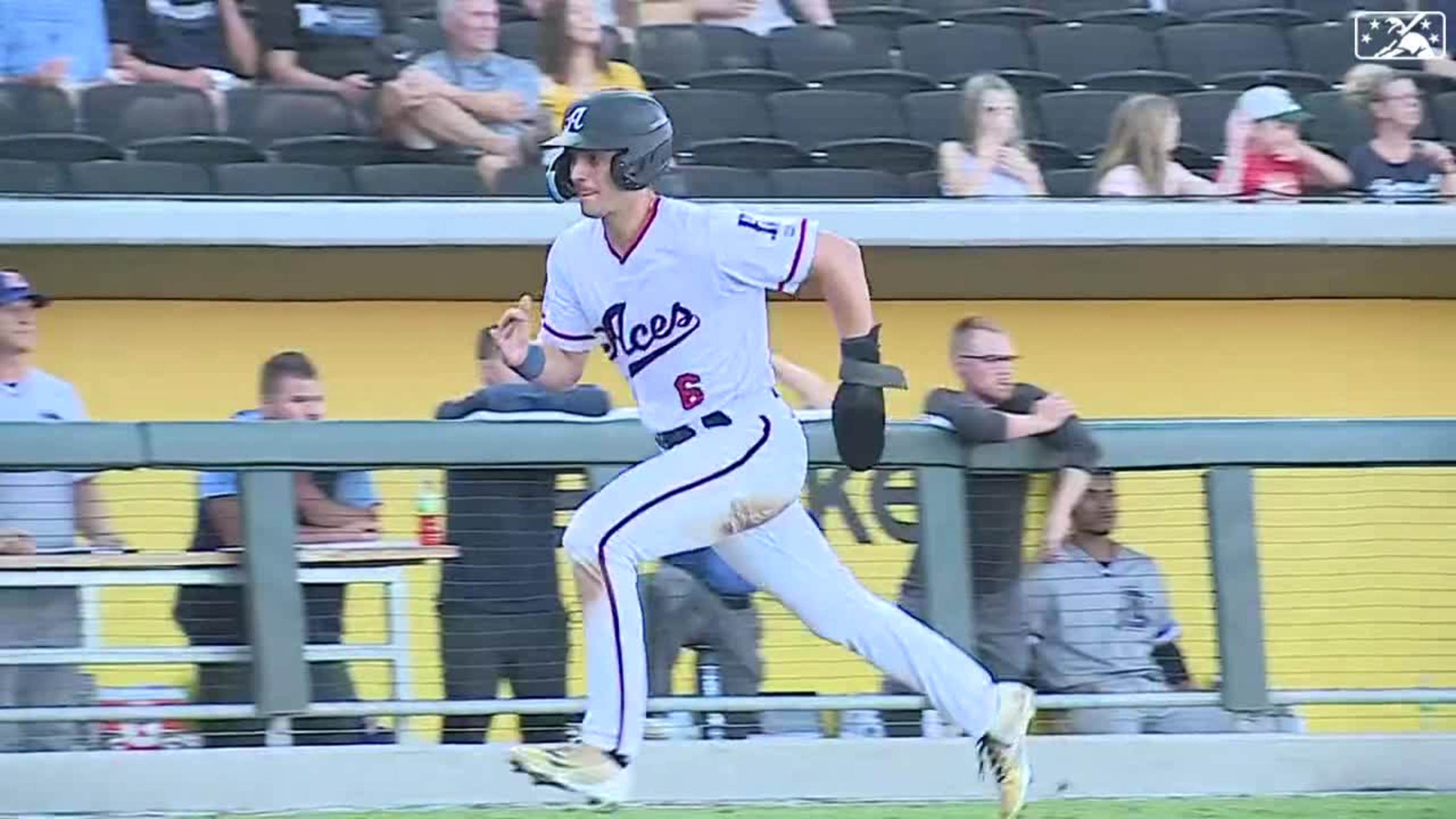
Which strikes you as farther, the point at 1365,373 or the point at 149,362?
the point at 1365,373

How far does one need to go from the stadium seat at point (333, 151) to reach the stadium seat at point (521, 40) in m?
0.59

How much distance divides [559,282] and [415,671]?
1.37 meters

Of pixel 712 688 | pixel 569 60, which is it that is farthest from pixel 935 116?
pixel 712 688

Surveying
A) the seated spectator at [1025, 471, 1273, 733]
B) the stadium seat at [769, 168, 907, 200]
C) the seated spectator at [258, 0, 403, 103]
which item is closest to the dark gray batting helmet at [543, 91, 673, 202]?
the seated spectator at [1025, 471, 1273, 733]

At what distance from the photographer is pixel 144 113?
8305mm

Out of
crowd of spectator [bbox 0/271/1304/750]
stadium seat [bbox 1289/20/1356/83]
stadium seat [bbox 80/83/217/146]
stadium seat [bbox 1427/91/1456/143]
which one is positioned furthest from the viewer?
stadium seat [bbox 1289/20/1356/83]

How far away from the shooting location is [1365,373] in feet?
30.1

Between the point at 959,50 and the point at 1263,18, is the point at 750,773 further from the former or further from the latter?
the point at 1263,18

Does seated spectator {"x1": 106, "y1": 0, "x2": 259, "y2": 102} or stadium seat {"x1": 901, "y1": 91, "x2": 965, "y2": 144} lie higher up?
seated spectator {"x1": 106, "y1": 0, "x2": 259, "y2": 102}

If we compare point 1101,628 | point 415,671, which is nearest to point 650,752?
point 415,671

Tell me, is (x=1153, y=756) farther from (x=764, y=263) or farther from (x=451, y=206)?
(x=451, y=206)

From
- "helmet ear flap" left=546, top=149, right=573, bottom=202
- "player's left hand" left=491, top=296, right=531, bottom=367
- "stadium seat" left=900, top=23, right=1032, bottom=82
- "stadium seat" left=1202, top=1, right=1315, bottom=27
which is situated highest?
"stadium seat" left=1202, top=1, right=1315, bottom=27

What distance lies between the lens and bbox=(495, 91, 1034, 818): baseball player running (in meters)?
4.66

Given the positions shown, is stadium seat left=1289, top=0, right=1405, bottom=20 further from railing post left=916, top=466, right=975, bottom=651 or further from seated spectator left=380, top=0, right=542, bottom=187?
railing post left=916, top=466, right=975, bottom=651
